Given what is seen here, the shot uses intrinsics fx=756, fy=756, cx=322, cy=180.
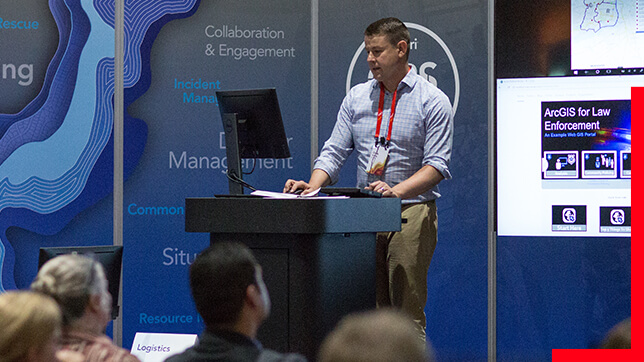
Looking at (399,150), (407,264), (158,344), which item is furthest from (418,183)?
(158,344)

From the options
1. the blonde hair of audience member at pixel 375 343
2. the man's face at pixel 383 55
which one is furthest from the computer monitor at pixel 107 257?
the blonde hair of audience member at pixel 375 343

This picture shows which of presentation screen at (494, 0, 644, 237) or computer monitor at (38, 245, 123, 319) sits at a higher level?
presentation screen at (494, 0, 644, 237)

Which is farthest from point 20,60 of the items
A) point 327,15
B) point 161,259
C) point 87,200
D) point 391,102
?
point 391,102

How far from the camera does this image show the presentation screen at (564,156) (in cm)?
462

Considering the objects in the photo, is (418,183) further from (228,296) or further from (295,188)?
(228,296)

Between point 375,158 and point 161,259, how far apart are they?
184 centimetres

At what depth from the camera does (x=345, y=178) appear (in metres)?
4.86

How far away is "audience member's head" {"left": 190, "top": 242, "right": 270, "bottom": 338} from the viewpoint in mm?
1851

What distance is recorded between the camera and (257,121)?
329cm

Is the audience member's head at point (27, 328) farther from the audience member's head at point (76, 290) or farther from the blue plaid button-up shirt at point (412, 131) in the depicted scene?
the blue plaid button-up shirt at point (412, 131)

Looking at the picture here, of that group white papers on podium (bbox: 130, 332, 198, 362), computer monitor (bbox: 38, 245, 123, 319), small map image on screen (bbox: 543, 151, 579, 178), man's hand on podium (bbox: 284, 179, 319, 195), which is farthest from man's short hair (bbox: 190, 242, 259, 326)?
small map image on screen (bbox: 543, 151, 579, 178)

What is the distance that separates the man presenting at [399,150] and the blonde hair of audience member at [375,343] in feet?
6.80

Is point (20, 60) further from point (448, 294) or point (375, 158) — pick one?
point (448, 294)

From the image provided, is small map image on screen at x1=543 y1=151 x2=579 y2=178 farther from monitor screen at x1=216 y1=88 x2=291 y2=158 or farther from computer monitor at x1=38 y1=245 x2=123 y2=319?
computer monitor at x1=38 y1=245 x2=123 y2=319
